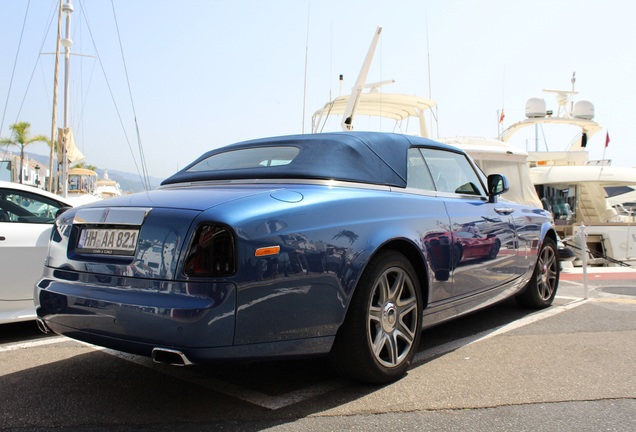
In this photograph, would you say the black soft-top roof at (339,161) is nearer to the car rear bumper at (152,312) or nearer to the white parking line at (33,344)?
the car rear bumper at (152,312)

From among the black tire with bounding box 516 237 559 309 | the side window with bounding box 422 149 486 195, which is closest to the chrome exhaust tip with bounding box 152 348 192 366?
the side window with bounding box 422 149 486 195

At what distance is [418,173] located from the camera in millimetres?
3916

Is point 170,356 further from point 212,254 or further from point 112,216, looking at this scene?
point 112,216

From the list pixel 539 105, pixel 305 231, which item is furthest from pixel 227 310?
pixel 539 105

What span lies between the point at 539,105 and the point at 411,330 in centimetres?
1981

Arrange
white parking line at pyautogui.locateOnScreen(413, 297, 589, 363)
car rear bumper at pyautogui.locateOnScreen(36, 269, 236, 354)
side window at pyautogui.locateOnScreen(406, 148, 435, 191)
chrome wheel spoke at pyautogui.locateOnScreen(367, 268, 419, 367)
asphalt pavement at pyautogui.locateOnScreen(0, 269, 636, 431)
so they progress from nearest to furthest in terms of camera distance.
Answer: car rear bumper at pyautogui.locateOnScreen(36, 269, 236, 354), asphalt pavement at pyautogui.locateOnScreen(0, 269, 636, 431), chrome wheel spoke at pyautogui.locateOnScreen(367, 268, 419, 367), side window at pyautogui.locateOnScreen(406, 148, 435, 191), white parking line at pyautogui.locateOnScreen(413, 297, 589, 363)

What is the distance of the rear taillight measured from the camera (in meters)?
2.46

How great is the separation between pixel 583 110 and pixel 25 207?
21897 mm

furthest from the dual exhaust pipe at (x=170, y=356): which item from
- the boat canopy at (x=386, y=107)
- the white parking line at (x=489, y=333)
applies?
the boat canopy at (x=386, y=107)

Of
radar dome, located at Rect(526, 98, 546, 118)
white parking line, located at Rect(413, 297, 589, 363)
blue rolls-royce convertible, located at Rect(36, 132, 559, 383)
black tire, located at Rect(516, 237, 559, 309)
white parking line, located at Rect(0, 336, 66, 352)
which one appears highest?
radar dome, located at Rect(526, 98, 546, 118)

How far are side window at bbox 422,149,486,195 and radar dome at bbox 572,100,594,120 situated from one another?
1978 cm

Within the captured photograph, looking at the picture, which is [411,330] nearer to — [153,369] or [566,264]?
[153,369]

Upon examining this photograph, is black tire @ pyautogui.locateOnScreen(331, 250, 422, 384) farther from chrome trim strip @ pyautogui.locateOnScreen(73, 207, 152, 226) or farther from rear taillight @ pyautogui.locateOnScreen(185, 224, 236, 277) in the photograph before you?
chrome trim strip @ pyautogui.locateOnScreen(73, 207, 152, 226)

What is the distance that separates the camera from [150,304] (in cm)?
247
